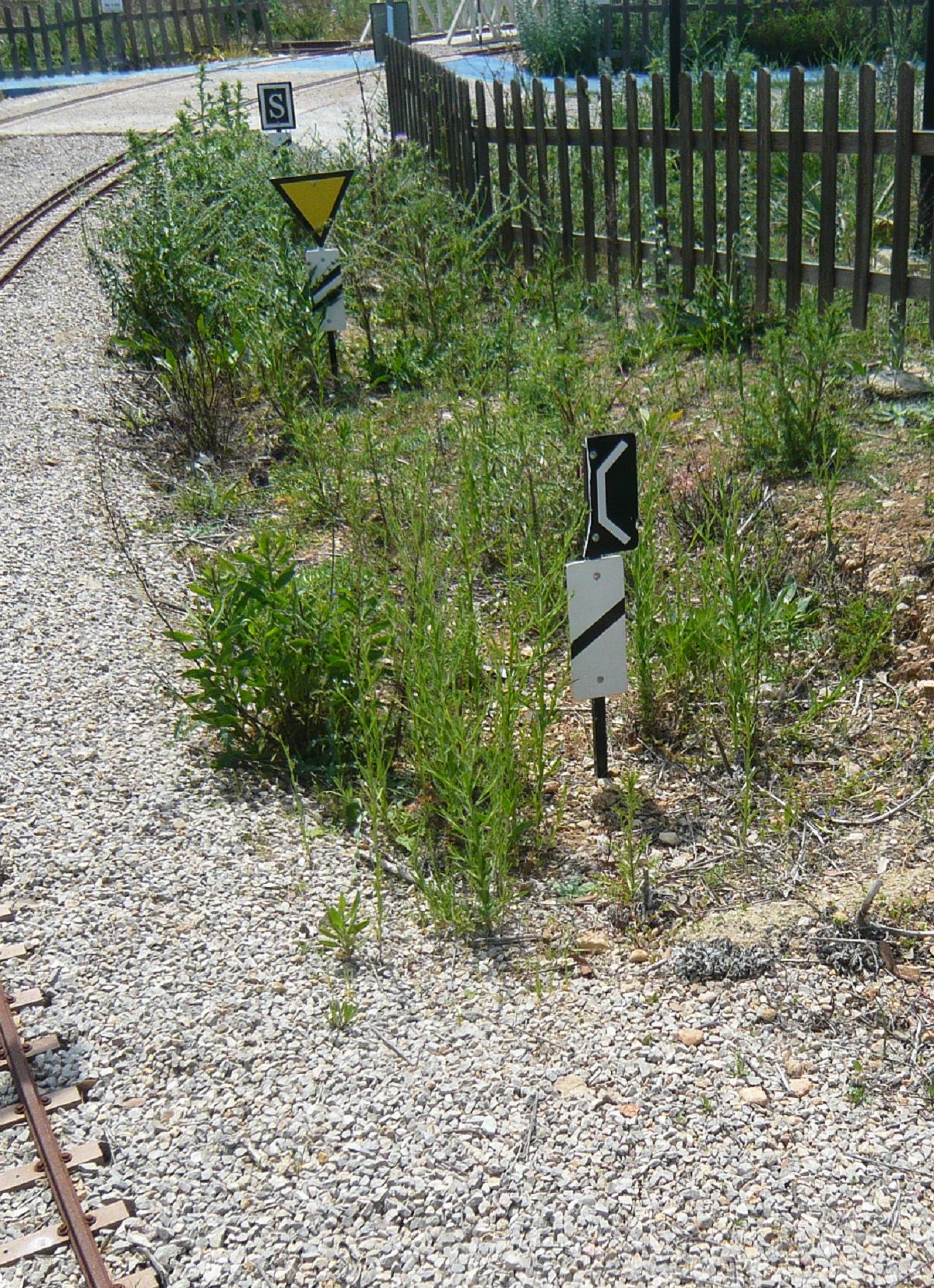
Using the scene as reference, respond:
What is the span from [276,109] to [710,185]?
5018 millimetres

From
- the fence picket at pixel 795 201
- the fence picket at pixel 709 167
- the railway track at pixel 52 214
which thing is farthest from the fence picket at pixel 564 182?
the railway track at pixel 52 214

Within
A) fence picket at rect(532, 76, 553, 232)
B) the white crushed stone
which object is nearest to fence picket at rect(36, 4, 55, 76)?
the white crushed stone

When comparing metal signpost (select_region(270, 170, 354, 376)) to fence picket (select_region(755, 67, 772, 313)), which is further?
metal signpost (select_region(270, 170, 354, 376))

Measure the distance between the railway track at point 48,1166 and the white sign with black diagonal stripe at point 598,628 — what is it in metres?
1.97

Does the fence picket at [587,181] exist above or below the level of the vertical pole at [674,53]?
below

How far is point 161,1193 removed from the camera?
3.04 meters

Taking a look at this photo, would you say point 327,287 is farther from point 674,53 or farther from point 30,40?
point 30,40

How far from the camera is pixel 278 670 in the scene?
487 cm

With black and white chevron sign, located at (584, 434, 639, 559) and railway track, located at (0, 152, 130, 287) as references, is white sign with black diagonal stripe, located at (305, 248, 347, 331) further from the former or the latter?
railway track, located at (0, 152, 130, 287)

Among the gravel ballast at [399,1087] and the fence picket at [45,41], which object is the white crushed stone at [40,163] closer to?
the fence picket at [45,41]

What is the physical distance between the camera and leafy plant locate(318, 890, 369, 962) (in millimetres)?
3727

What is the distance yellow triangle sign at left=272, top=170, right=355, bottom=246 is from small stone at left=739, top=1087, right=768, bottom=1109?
6332 mm

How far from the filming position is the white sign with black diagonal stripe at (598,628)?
14.5 feet

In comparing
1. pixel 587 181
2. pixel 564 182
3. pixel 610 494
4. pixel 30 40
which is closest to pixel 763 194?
pixel 587 181
